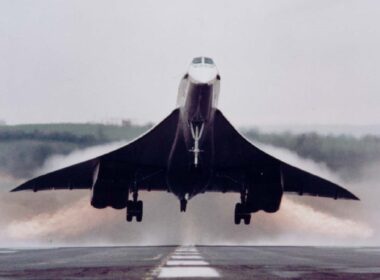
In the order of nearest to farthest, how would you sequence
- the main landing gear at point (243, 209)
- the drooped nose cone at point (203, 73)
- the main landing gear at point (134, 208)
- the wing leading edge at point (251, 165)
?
the drooped nose cone at point (203, 73)
the wing leading edge at point (251, 165)
the main landing gear at point (243, 209)
the main landing gear at point (134, 208)

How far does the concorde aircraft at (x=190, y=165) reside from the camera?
77.8 ft

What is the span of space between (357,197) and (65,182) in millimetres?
12877

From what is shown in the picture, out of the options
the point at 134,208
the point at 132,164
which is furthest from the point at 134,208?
the point at 132,164

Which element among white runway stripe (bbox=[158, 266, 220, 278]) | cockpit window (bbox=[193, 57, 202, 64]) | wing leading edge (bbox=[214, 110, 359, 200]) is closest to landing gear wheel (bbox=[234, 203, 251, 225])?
wing leading edge (bbox=[214, 110, 359, 200])

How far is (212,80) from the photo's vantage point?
22109 mm

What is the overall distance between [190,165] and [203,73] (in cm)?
452

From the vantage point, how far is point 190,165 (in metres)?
25.4

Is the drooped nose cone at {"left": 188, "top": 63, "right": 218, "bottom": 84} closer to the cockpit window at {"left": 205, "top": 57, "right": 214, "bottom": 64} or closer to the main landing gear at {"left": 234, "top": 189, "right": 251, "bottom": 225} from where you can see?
the cockpit window at {"left": 205, "top": 57, "right": 214, "bottom": 64}

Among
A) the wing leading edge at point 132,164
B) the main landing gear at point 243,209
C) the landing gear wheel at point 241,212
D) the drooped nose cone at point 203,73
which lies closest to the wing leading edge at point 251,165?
the main landing gear at point 243,209

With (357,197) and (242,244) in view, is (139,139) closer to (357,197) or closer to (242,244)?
(357,197)

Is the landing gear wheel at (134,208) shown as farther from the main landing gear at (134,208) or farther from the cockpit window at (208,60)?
the cockpit window at (208,60)

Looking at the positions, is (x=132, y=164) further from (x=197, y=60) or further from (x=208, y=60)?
(x=208, y=60)

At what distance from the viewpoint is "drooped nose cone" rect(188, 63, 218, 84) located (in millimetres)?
21953

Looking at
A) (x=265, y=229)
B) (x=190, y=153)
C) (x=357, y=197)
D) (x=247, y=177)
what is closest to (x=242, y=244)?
(x=265, y=229)
